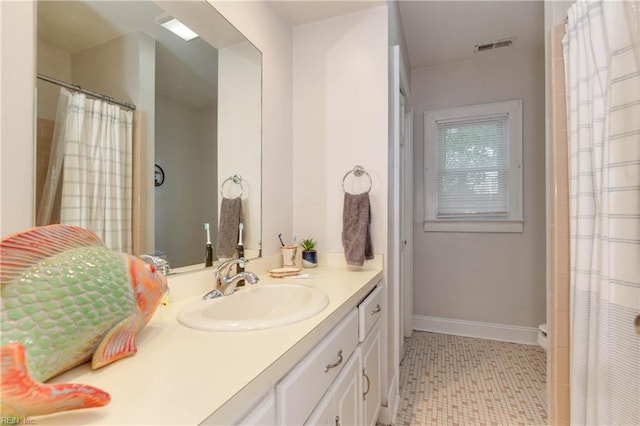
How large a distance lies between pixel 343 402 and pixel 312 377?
1.04 ft

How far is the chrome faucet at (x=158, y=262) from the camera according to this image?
0.91 meters

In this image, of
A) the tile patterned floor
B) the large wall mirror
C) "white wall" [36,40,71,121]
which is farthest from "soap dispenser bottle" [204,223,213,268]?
the tile patterned floor

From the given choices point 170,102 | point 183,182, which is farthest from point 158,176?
point 170,102

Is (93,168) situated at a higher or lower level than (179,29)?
lower

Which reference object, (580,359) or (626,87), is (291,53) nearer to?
(626,87)

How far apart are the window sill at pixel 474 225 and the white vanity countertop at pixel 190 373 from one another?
7.22ft

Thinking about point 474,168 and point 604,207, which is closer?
point 604,207

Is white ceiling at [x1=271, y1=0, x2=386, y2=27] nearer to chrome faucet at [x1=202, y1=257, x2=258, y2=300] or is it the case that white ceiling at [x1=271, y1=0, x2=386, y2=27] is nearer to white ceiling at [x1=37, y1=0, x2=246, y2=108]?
white ceiling at [x1=37, y1=0, x2=246, y2=108]

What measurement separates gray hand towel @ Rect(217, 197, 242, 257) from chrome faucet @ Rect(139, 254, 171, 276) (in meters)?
0.26

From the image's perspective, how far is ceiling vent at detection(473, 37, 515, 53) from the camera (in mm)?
2385

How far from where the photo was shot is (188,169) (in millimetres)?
1098

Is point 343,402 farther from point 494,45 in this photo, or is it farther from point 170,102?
point 494,45

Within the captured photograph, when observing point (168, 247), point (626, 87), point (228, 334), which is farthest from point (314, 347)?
point (626, 87)

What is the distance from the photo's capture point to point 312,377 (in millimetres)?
727
